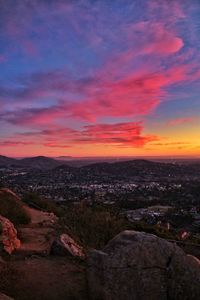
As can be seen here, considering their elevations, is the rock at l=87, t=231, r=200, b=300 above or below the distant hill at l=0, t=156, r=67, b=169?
below

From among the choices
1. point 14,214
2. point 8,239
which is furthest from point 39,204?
point 8,239

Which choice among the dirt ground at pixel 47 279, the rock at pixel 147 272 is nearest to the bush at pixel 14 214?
the dirt ground at pixel 47 279

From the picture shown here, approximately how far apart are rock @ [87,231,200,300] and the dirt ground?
1.45m

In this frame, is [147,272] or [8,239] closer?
[147,272]

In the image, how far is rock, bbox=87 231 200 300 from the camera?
Answer: 927cm

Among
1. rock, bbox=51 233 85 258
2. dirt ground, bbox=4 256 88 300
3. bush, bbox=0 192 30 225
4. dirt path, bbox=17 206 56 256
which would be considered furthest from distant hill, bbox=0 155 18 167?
dirt ground, bbox=4 256 88 300

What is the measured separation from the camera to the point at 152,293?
365 inches

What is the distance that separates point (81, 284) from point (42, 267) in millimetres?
1837

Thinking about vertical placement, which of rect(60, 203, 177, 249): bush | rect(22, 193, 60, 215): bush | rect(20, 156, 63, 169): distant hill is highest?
rect(20, 156, 63, 169): distant hill

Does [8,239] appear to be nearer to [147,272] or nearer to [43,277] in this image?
[43,277]

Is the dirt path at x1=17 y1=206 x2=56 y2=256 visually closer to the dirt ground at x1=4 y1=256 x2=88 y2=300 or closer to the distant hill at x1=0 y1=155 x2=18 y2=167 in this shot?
the dirt ground at x1=4 y1=256 x2=88 y2=300

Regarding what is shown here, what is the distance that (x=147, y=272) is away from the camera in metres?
9.34

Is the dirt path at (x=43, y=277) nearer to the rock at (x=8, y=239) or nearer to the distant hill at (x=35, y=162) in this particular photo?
the rock at (x=8, y=239)

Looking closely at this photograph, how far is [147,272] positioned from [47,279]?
3.54 meters
